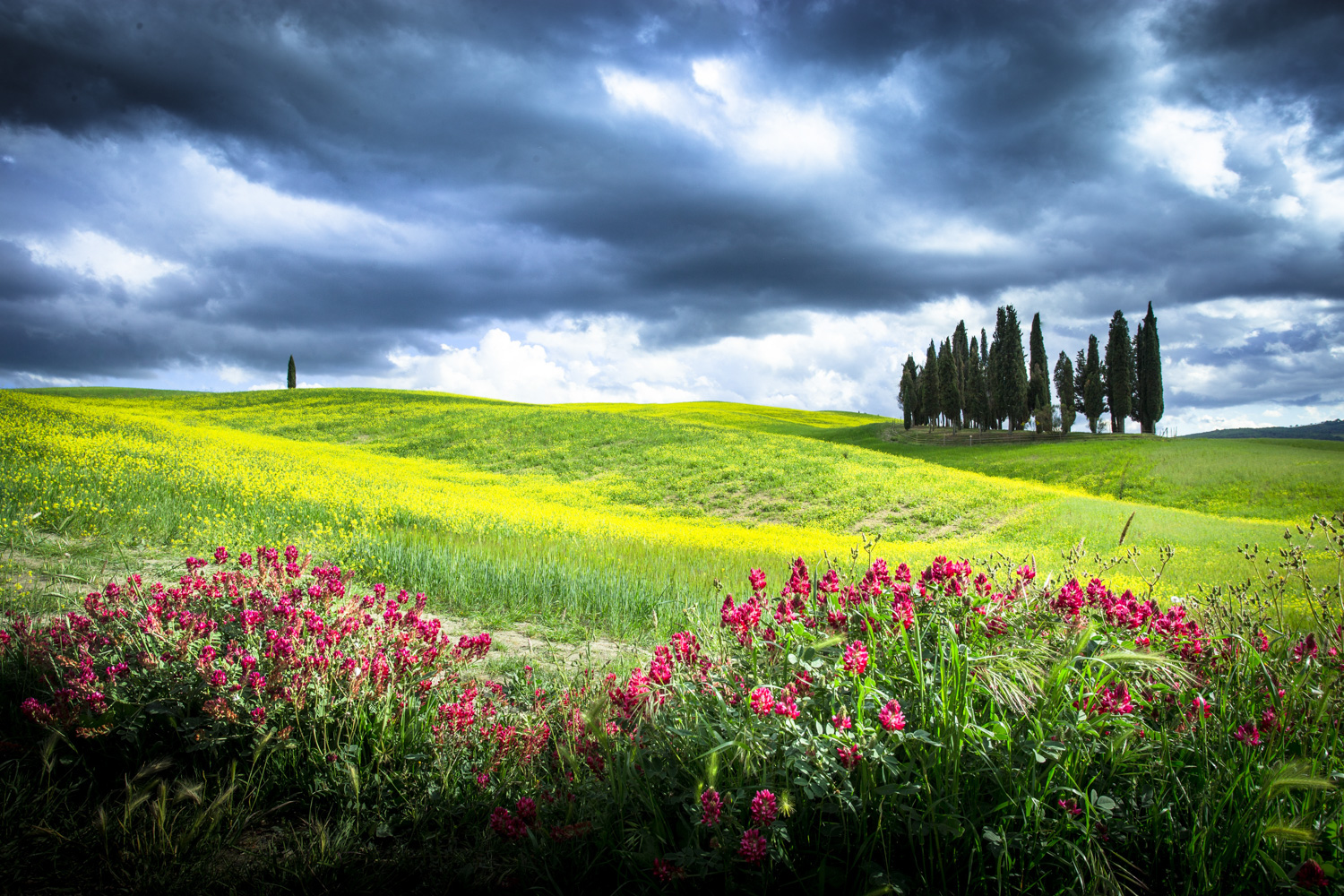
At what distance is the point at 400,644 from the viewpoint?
12.3 ft

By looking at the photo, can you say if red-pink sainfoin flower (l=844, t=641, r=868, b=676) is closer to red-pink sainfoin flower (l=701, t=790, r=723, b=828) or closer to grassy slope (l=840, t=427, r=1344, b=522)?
red-pink sainfoin flower (l=701, t=790, r=723, b=828)

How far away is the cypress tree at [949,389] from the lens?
188ft

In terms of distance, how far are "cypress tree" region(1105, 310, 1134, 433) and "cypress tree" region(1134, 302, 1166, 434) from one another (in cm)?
64

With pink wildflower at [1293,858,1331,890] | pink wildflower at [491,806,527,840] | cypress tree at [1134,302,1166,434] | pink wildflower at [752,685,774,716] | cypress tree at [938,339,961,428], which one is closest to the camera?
pink wildflower at [1293,858,1331,890]

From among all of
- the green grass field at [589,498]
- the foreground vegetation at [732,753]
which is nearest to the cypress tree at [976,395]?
the green grass field at [589,498]

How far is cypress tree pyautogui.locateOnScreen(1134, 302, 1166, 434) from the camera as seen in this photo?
52750 mm

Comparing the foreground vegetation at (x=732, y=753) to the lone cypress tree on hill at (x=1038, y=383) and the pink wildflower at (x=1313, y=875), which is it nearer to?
the pink wildflower at (x=1313, y=875)

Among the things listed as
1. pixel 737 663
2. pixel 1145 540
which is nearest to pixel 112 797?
pixel 737 663

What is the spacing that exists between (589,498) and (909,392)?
50101 mm

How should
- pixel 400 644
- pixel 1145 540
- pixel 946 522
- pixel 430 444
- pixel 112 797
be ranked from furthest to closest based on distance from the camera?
pixel 430 444, pixel 946 522, pixel 1145 540, pixel 400 644, pixel 112 797

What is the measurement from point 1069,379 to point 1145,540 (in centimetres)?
4966

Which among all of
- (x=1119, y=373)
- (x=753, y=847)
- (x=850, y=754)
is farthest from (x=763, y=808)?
(x=1119, y=373)

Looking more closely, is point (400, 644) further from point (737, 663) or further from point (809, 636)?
point (809, 636)

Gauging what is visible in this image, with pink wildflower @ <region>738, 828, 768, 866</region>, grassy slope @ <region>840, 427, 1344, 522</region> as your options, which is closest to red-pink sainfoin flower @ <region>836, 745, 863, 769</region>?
pink wildflower @ <region>738, 828, 768, 866</region>
